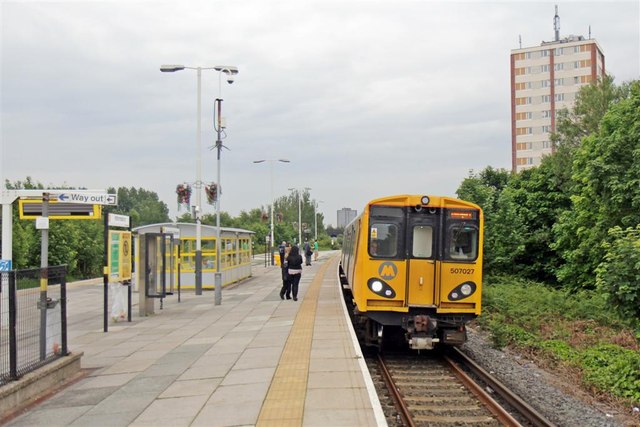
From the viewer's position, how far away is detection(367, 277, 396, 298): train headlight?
11070 millimetres

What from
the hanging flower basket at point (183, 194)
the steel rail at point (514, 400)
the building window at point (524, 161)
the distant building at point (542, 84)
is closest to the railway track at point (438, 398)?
the steel rail at point (514, 400)

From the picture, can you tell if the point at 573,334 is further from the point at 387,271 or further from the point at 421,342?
the point at 387,271

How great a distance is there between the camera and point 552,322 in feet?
54.7

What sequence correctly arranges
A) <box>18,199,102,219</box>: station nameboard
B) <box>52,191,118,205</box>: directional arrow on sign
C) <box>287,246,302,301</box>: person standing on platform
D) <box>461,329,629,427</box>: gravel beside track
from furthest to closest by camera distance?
<box>287,246,302,301</box>: person standing on platform, <box>18,199,102,219</box>: station nameboard, <box>52,191,118,205</box>: directional arrow on sign, <box>461,329,629,427</box>: gravel beside track

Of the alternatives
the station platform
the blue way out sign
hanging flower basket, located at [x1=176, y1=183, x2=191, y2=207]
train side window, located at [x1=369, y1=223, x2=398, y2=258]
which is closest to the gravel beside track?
the station platform

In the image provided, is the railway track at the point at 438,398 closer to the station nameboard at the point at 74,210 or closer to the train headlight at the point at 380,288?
the train headlight at the point at 380,288

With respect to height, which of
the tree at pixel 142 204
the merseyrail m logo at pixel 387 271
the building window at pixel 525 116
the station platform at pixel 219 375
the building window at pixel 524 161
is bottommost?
the station platform at pixel 219 375

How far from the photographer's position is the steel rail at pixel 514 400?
24.4ft

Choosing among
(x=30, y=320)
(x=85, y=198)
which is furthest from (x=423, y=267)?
(x=85, y=198)

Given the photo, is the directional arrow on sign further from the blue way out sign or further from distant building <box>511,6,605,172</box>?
distant building <box>511,6,605,172</box>

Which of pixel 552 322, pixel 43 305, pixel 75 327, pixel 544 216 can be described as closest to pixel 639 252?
pixel 552 322

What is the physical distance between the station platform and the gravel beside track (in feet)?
8.27

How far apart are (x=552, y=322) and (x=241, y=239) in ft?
58.5

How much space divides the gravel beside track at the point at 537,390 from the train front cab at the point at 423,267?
3.34 ft
